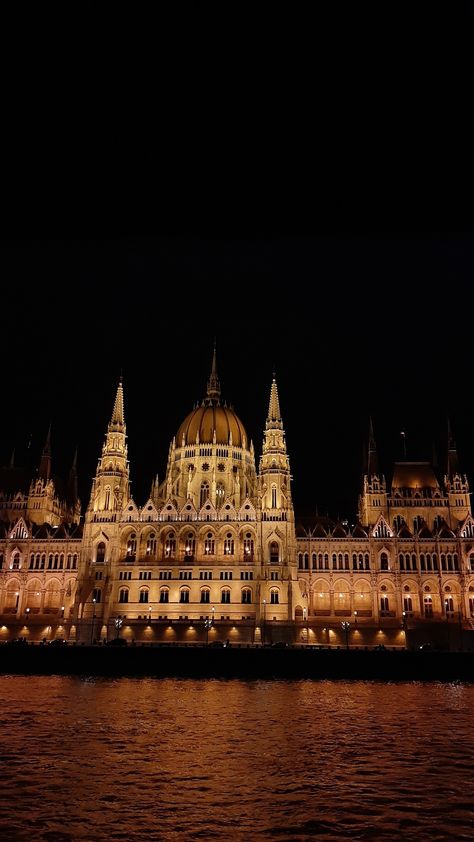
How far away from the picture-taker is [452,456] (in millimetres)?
105938

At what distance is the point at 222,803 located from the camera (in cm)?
2044

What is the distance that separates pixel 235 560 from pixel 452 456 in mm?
41923

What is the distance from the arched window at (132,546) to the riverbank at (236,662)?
75.7ft

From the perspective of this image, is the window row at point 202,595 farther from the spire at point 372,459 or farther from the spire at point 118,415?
the spire at point 372,459

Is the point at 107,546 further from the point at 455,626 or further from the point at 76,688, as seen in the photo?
the point at 455,626

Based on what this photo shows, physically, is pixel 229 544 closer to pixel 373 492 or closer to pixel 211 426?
pixel 211 426

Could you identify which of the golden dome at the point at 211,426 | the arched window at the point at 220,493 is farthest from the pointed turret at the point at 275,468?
the golden dome at the point at 211,426

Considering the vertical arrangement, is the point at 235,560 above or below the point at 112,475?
below

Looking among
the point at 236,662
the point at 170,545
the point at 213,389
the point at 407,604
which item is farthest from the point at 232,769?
the point at 213,389

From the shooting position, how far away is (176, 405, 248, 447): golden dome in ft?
347

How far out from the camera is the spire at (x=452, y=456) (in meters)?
105

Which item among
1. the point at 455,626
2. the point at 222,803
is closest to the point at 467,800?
the point at 222,803

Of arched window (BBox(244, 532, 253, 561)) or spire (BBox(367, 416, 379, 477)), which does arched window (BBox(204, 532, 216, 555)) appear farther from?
spire (BBox(367, 416, 379, 477))

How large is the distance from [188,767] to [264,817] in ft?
21.2
